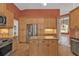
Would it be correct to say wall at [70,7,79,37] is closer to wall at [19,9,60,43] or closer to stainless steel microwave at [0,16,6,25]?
wall at [19,9,60,43]

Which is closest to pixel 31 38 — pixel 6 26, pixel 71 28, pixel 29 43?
pixel 29 43

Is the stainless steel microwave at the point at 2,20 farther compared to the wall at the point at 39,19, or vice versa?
the wall at the point at 39,19

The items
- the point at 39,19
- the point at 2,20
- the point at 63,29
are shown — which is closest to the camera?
the point at 2,20

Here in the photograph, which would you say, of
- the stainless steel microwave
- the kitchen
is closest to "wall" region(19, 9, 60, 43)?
the kitchen

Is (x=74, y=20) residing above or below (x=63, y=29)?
above

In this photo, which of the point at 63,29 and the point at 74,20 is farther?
the point at 63,29

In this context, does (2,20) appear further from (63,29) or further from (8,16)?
(63,29)

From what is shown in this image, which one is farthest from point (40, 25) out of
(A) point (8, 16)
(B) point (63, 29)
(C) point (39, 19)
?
(A) point (8, 16)

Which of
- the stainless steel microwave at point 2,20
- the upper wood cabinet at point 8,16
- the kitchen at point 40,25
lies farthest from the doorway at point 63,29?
the stainless steel microwave at point 2,20

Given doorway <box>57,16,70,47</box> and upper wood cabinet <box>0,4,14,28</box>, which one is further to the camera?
doorway <box>57,16,70,47</box>

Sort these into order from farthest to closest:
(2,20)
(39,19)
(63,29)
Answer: (39,19) < (63,29) < (2,20)

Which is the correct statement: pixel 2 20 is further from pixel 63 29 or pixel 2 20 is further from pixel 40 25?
pixel 63 29

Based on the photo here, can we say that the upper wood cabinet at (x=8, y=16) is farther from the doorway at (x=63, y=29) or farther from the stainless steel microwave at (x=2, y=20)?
the doorway at (x=63, y=29)

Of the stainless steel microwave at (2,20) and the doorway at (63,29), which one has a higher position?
the stainless steel microwave at (2,20)
